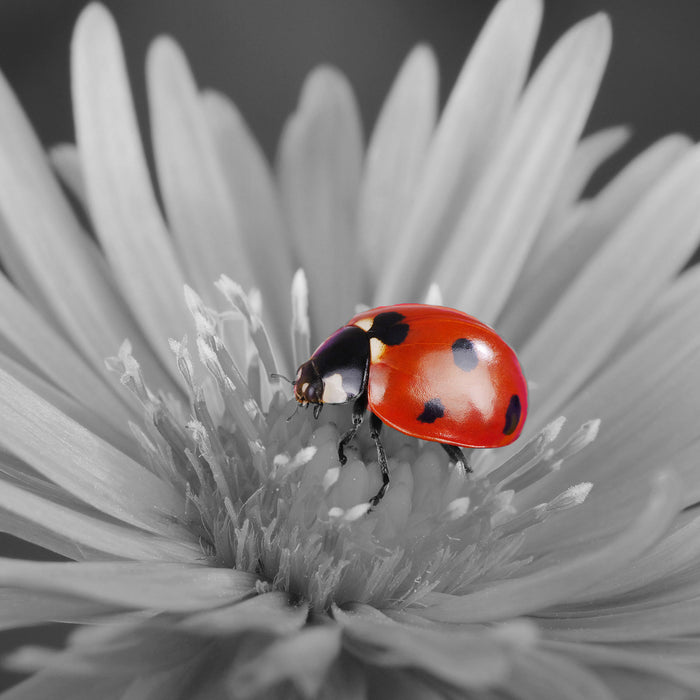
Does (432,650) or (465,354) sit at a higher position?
(465,354)

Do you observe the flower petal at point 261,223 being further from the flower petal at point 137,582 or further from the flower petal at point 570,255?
the flower petal at point 137,582

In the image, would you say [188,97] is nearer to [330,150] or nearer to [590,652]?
[330,150]

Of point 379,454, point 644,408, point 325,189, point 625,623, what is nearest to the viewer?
point 625,623

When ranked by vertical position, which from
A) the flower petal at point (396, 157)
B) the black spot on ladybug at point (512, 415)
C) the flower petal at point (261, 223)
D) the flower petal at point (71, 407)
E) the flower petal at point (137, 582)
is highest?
the flower petal at point (396, 157)

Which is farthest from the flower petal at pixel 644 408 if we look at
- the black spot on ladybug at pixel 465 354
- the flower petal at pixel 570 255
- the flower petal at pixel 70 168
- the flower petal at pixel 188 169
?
the flower petal at pixel 70 168

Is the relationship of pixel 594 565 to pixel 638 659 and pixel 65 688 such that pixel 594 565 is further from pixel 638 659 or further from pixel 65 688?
pixel 65 688

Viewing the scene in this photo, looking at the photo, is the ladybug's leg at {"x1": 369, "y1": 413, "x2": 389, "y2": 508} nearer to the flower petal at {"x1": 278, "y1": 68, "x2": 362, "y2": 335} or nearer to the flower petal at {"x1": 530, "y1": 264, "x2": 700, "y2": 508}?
the flower petal at {"x1": 530, "y1": 264, "x2": 700, "y2": 508}

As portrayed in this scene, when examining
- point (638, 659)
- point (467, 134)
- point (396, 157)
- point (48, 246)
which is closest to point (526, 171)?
point (467, 134)
